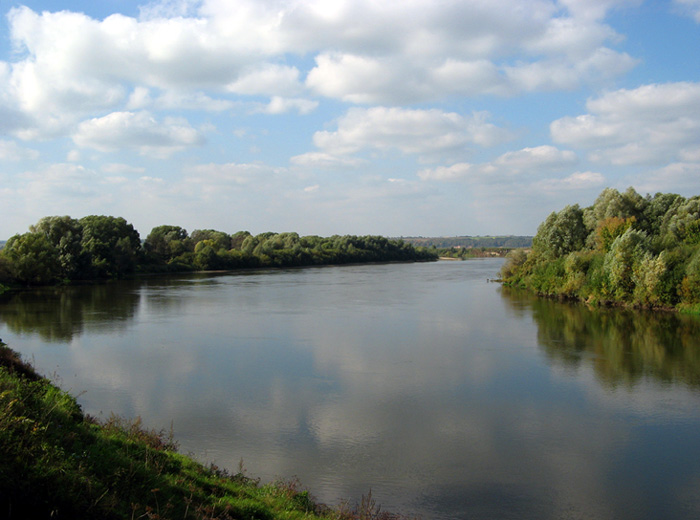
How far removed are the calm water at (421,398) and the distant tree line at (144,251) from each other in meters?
16.0

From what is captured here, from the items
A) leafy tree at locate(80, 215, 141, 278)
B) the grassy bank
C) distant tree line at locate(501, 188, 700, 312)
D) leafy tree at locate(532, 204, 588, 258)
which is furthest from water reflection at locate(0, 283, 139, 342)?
leafy tree at locate(532, 204, 588, 258)

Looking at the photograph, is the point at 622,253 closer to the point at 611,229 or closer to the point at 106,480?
the point at 611,229

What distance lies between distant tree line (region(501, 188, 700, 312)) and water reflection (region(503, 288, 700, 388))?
1355 millimetres

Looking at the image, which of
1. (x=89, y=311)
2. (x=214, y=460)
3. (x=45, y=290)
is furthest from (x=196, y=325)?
(x=45, y=290)

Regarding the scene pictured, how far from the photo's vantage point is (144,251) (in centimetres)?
6194

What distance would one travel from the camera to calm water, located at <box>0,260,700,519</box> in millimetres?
8156

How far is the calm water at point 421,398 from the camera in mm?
8156

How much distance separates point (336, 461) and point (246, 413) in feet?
9.78

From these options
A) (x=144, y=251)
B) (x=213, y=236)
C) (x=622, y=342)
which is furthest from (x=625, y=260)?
(x=213, y=236)

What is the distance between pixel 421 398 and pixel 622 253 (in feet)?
67.8

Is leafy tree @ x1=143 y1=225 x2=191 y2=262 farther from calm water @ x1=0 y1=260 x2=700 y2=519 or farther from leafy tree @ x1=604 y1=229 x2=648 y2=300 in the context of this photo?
leafy tree @ x1=604 y1=229 x2=648 y2=300

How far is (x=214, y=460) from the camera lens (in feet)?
28.2

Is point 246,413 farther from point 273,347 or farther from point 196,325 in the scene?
point 196,325

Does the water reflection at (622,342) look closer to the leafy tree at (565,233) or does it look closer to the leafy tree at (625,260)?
the leafy tree at (625,260)
